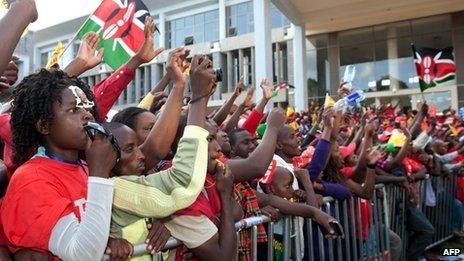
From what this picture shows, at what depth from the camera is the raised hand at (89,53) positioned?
2.83m

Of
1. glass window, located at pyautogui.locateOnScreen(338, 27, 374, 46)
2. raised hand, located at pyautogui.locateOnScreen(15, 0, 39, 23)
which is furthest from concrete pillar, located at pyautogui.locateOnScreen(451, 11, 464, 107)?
raised hand, located at pyautogui.locateOnScreen(15, 0, 39, 23)

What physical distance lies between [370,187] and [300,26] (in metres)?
14.5

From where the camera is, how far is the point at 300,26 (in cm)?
1803

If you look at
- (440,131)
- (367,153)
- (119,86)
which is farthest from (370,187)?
(440,131)

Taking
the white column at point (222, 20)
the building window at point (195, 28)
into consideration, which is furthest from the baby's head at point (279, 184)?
the building window at point (195, 28)

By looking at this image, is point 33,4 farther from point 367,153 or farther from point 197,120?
point 367,153

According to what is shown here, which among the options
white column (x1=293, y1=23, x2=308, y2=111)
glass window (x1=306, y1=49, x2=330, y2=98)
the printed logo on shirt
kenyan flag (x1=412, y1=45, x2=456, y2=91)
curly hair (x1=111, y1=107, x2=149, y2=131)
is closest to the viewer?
the printed logo on shirt

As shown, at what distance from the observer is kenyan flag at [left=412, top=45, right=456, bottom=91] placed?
1050 cm

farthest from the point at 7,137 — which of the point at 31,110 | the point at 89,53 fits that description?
the point at 89,53

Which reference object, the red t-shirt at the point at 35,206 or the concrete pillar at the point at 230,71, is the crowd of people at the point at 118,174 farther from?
the concrete pillar at the point at 230,71

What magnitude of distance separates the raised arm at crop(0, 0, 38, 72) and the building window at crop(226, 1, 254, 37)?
28.4 metres

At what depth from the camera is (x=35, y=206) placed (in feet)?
5.27

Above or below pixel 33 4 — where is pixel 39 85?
below

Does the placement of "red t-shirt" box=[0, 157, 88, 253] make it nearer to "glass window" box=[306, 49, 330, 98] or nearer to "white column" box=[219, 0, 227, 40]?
"glass window" box=[306, 49, 330, 98]
